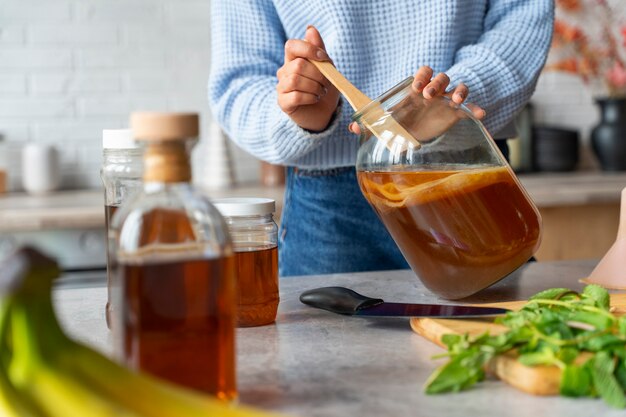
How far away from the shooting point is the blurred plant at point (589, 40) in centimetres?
315

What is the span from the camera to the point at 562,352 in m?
0.68

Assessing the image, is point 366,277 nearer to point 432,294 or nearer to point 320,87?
point 432,294

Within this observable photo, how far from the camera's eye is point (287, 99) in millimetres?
1114

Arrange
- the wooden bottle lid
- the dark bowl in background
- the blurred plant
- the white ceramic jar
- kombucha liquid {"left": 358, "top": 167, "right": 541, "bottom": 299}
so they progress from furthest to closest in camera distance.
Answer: the blurred plant < the dark bowl in background < the white ceramic jar < kombucha liquid {"left": 358, "top": 167, "right": 541, "bottom": 299} < the wooden bottle lid

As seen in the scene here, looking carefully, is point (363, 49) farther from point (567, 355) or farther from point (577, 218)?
point (577, 218)

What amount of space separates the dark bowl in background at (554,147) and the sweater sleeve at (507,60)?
65.3 inches

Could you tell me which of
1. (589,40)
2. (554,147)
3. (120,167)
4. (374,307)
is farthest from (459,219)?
(589,40)

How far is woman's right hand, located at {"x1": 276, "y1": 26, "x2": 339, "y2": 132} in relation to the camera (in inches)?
41.2

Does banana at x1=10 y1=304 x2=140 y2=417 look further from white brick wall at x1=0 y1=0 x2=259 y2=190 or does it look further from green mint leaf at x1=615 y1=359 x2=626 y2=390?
white brick wall at x1=0 y1=0 x2=259 y2=190

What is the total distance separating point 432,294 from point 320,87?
0.30 meters

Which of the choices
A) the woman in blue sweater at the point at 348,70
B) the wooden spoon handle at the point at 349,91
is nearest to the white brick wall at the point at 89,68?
the woman in blue sweater at the point at 348,70

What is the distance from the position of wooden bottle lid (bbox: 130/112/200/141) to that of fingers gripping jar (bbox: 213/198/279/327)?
1.00ft

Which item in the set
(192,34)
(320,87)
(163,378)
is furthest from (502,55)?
(192,34)

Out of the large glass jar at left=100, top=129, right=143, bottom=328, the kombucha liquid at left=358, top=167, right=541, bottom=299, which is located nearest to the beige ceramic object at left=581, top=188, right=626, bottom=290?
the kombucha liquid at left=358, top=167, right=541, bottom=299
